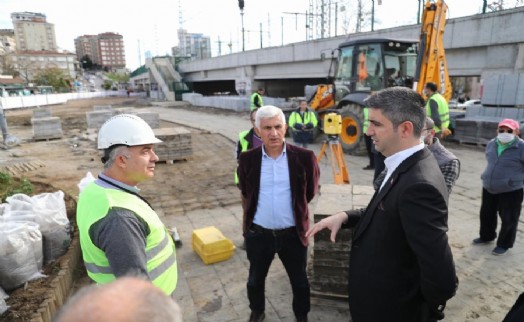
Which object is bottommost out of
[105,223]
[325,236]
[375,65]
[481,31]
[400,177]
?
[325,236]

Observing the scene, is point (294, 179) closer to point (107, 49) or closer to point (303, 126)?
point (303, 126)

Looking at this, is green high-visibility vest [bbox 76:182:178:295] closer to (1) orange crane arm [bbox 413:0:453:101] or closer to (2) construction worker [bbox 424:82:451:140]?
(2) construction worker [bbox 424:82:451:140]

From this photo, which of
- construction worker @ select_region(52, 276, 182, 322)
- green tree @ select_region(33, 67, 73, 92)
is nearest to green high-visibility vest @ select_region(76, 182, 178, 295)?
construction worker @ select_region(52, 276, 182, 322)

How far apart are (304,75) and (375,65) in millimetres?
12222

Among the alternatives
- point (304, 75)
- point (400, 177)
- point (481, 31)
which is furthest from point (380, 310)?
point (304, 75)

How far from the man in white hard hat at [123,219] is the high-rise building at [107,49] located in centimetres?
16806

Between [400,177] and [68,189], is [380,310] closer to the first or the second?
[400,177]

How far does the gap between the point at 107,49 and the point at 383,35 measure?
551 feet

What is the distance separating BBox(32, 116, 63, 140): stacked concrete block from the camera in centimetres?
1410

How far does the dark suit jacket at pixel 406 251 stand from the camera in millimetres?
1656

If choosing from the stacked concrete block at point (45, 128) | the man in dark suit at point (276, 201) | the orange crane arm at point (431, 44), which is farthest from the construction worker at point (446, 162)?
the stacked concrete block at point (45, 128)

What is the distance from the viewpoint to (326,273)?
3393 mm

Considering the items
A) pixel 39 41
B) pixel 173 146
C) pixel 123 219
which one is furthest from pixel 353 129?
pixel 39 41

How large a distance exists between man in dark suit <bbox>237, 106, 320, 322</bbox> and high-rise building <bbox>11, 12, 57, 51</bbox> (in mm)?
148238
